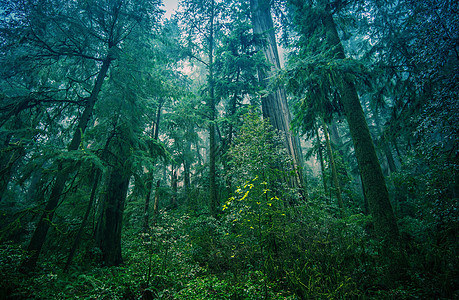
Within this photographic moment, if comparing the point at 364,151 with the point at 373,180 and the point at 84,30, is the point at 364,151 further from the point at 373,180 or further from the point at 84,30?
the point at 84,30

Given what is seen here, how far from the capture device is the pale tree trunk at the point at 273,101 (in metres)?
6.67

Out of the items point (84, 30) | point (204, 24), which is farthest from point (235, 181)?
point (204, 24)

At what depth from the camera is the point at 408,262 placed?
3.48 m

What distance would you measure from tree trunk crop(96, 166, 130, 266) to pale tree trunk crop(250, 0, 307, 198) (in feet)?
16.3

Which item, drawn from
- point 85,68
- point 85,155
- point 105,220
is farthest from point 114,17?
point 105,220

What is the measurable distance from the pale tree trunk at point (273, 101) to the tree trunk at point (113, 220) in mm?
4960

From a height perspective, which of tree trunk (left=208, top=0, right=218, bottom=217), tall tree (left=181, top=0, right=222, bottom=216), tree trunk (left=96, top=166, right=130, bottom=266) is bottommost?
tree trunk (left=96, top=166, right=130, bottom=266)

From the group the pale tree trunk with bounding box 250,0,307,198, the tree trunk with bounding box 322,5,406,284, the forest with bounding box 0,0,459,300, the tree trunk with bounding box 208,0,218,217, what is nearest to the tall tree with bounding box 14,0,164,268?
the forest with bounding box 0,0,459,300

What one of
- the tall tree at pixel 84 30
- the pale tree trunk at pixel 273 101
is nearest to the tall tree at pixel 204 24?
the pale tree trunk at pixel 273 101

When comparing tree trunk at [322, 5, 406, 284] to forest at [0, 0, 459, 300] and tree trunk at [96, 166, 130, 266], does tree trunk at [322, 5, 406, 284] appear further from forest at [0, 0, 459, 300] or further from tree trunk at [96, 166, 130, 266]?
tree trunk at [96, 166, 130, 266]

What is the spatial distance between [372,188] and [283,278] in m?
3.06

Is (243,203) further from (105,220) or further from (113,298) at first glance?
(105,220)

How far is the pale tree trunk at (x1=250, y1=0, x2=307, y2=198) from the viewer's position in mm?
6667

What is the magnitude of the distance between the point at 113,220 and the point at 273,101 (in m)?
6.83
